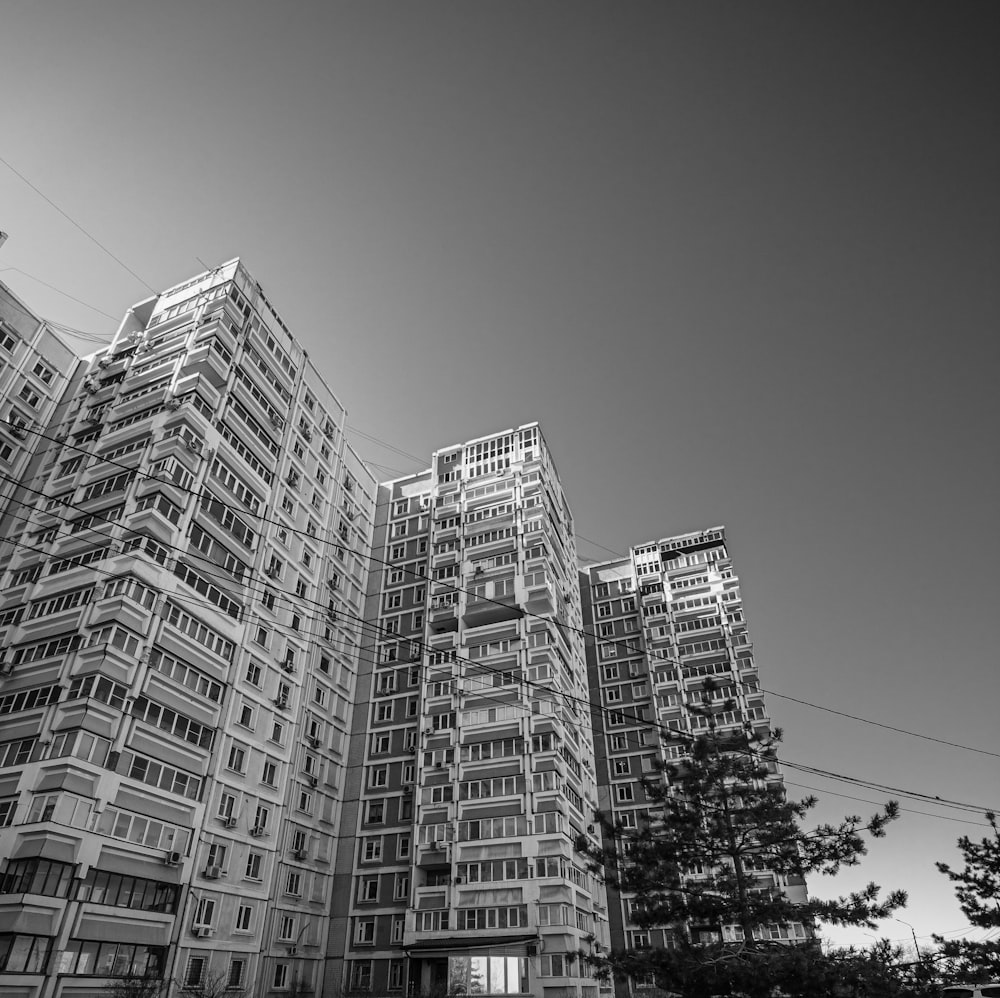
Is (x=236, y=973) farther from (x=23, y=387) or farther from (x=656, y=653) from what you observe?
(x=656, y=653)

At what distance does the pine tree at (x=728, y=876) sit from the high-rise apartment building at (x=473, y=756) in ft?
39.3

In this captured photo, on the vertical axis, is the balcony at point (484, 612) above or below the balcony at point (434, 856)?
above

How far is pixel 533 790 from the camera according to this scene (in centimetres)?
4841

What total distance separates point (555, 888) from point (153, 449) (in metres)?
37.0

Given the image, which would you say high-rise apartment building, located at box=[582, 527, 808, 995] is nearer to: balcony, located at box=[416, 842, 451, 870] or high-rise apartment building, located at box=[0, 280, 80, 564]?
balcony, located at box=[416, 842, 451, 870]

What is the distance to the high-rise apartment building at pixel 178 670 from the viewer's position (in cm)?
3250

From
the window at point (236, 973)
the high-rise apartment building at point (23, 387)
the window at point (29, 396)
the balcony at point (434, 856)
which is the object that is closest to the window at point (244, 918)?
the window at point (236, 973)

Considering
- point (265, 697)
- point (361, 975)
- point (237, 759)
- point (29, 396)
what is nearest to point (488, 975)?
point (361, 975)

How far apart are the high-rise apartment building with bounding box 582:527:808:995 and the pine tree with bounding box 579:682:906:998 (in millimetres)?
42447

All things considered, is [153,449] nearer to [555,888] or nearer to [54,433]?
[54,433]

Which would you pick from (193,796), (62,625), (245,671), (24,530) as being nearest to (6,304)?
(24,530)

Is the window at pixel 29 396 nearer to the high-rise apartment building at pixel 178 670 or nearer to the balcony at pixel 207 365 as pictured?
the high-rise apartment building at pixel 178 670

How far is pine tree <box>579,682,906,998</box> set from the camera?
2211 centimetres

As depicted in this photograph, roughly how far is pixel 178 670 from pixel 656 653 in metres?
54.4
